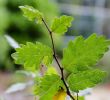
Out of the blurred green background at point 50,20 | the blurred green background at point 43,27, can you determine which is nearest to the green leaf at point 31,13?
the blurred green background at point 43,27

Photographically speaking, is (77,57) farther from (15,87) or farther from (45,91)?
(15,87)

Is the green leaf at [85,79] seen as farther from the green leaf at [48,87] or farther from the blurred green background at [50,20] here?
the blurred green background at [50,20]

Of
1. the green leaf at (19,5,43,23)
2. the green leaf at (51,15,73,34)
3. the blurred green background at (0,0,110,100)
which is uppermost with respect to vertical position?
the green leaf at (19,5,43,23)

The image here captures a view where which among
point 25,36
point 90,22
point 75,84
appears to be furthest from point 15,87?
point 90,22

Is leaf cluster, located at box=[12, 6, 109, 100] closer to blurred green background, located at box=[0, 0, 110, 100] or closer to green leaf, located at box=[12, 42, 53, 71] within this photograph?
green leaf, located at box=[12, 42, 53, 71]

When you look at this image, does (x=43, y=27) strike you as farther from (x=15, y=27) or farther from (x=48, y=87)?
(x=48, y=87)

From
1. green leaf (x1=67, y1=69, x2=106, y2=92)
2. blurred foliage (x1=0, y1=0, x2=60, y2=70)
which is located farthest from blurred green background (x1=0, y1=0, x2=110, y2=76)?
green leaf (x1=67, y1=69, x2=106, y2=92)
